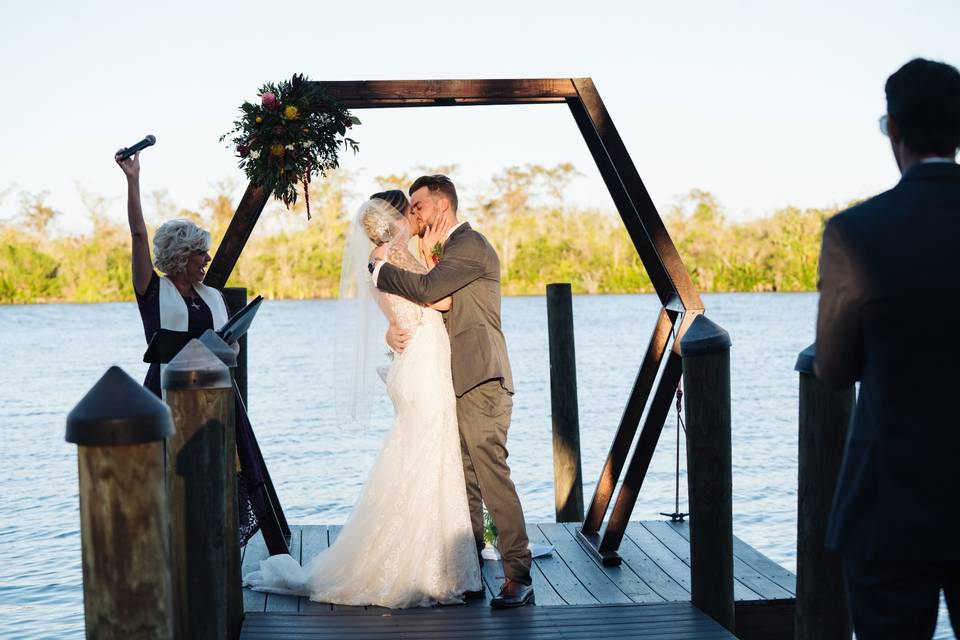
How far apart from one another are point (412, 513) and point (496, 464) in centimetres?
46

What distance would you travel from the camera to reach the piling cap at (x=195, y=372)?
153 inches

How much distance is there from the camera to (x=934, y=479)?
2424 millimetres

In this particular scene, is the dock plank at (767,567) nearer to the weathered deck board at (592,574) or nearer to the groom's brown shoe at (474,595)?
the weathered deck board at (592,574)

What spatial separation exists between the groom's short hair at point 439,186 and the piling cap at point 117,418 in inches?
112

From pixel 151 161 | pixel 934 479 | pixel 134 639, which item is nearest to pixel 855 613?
pixel 934 479

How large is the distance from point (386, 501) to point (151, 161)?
4296 cm

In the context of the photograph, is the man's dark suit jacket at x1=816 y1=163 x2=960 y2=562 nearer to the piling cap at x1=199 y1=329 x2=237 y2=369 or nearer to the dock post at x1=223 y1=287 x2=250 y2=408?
the piling cap at x1=199 y1=329 x2=237 y2=369

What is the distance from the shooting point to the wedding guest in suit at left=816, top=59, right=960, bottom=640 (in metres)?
2.41

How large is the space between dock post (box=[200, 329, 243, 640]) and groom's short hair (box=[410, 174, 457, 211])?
123 centimetres

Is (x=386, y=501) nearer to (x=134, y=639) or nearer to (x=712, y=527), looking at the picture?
(x=712, y=527)

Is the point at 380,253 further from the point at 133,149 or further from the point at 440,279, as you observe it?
the point at 133,149

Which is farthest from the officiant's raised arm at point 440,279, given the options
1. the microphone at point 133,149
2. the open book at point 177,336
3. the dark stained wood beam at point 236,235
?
the microphone at point 133,149

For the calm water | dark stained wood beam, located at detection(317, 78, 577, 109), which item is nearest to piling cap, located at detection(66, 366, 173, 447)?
dark stained wood beam, located at detection(317, 78, 577, 109)

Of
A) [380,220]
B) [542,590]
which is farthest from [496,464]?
[380,220]
